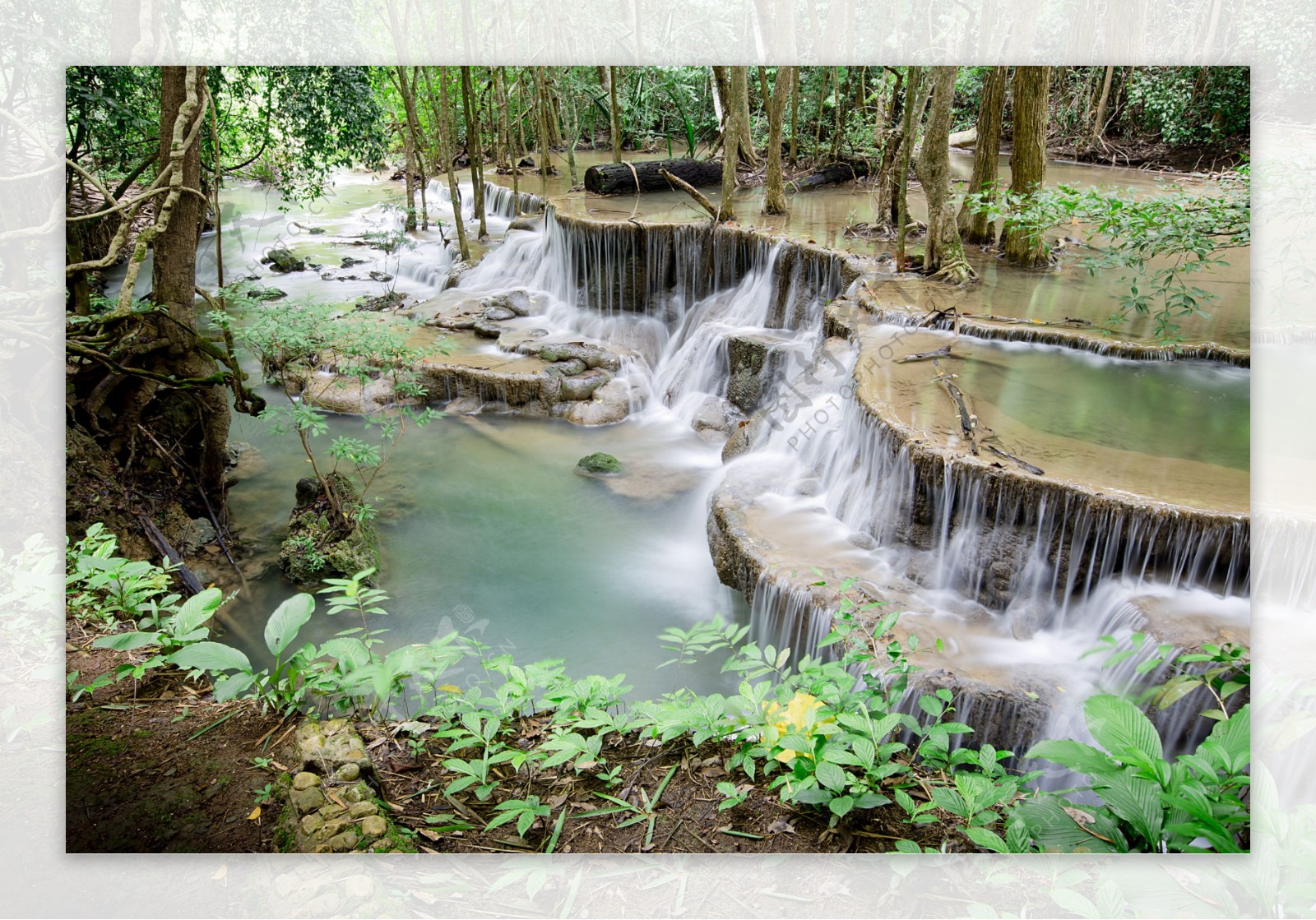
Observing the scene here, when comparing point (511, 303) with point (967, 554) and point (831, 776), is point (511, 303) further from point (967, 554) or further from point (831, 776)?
point (831, 776)

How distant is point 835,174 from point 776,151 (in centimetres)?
251

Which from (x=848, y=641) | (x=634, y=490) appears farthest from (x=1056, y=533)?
(x=634, y=490)

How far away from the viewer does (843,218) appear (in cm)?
854

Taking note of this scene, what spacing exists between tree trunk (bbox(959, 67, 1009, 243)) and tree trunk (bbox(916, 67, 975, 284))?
0.38 m

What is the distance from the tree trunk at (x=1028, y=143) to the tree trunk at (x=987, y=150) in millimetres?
190

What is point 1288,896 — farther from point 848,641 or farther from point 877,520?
point 877,520

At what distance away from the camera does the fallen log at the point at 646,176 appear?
33.4ft

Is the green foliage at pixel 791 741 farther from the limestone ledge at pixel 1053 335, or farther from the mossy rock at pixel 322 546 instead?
the limestone ledge at pixel 1053 335

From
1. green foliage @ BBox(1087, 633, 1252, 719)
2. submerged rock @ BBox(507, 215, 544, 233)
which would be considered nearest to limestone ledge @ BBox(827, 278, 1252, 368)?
green foliage @ BBox(1087, 633, 1252, 719)

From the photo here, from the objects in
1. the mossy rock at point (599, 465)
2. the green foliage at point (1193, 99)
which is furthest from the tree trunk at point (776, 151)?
the mossy rock at point (599, 465)

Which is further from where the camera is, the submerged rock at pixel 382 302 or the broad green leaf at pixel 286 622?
the submerged rock at pixel 382 302

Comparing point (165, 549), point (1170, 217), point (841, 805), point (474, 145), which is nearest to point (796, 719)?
point (841, 805)

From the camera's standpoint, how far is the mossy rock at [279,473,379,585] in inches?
179

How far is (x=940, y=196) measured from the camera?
6.02 m
